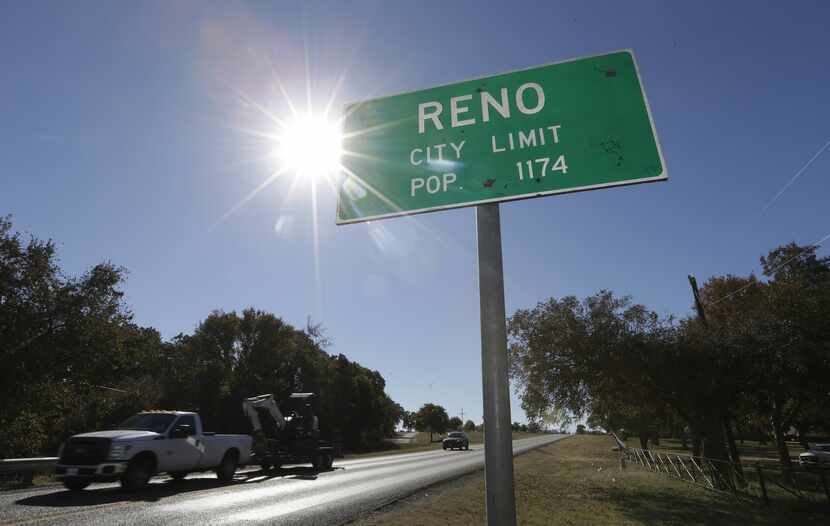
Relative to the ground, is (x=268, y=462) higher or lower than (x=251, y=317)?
lower

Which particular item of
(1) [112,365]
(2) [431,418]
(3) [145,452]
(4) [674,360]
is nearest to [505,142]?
(3) [145,452]

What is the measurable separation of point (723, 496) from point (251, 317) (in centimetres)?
3717

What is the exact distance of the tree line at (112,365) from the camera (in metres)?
20.2

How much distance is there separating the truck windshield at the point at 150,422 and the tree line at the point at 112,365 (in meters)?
10.3

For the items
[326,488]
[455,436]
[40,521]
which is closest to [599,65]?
[40,521]

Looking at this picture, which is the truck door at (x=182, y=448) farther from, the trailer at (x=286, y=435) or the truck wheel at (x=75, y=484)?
the trailer at (x=286, y=435)

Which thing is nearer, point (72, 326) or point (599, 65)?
point (599, 65)

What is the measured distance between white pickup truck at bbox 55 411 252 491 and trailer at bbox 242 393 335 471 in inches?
127

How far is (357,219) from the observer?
9.66ft

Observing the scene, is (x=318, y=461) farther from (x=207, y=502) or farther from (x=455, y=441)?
(x=455, y=441)

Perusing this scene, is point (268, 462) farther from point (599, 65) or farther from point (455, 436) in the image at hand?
point (455, 436)

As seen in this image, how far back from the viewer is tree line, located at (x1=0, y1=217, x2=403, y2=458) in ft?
66.4

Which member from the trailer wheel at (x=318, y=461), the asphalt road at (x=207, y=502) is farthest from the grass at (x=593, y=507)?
the trailer wheel at (x=318, y=461)

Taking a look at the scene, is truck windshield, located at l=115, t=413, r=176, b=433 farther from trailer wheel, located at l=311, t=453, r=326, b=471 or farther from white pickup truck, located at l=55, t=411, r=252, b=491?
trailer wheel, located at l=311, t=453, r=326, b=471
